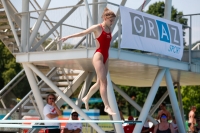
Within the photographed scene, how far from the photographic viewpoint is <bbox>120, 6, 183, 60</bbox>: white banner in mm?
14344

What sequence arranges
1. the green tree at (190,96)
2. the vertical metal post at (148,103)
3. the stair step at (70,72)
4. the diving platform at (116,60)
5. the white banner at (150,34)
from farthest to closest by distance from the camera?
the green tree at (190,96) < the stair step at (70,72) < the vertical metal post at (148,103) < the white banner at (150,34) < the diving platform at (116,60)

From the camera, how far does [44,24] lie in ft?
55.1

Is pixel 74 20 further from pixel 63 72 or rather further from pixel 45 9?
pixel 63 72

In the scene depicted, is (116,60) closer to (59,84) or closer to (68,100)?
(68,100)

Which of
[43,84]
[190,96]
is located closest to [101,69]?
[43,84]

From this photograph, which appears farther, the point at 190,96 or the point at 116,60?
the point at 190,96

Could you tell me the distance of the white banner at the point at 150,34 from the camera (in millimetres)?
14344

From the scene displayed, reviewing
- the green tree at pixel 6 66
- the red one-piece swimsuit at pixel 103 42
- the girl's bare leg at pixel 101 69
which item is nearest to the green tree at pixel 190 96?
the green tree at pixel 6 66

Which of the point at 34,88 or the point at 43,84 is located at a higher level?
the point at 43,84

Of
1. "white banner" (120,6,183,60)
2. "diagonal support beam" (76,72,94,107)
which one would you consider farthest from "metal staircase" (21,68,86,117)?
"white banner" (120,6,183,60)

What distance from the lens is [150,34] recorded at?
15391mm

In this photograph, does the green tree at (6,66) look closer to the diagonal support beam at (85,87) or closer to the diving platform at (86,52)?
the diving platform at (86,52)

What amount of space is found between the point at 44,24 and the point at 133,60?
141 inches

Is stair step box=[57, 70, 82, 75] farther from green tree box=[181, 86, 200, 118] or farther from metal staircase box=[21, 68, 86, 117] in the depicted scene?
green tree box=[181, 86, 200, 118]
